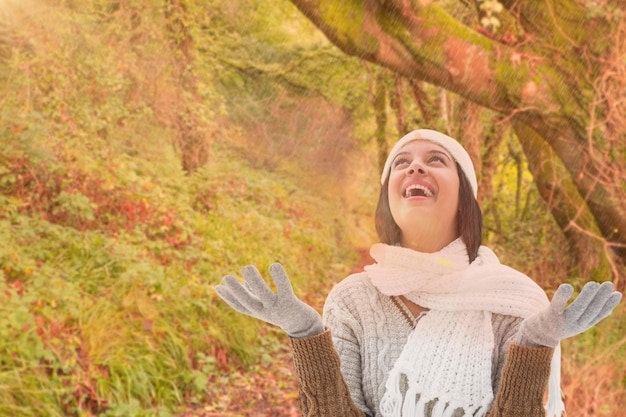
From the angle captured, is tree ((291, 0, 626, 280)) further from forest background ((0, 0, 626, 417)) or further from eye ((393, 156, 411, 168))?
eye ((393, 156, 411, 168))

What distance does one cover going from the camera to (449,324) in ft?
4.98

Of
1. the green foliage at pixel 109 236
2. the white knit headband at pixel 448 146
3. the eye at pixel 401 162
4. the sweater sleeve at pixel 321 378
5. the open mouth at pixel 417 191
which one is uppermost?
the white knit headband at pixel 448 146

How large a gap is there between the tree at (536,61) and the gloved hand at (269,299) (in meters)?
2.75

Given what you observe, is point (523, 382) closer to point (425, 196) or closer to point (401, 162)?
point (425, 196)

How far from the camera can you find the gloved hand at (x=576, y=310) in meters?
1.23

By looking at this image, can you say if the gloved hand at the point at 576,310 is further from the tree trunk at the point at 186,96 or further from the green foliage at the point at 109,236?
the tree trunk at the point at 186,96

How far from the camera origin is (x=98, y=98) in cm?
584

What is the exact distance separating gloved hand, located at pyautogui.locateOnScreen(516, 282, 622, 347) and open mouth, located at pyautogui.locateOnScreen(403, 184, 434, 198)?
403mm

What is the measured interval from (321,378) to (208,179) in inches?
231

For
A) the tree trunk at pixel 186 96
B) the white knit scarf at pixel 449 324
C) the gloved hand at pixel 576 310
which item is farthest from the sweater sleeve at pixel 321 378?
the tree trunk at pixel 186 96

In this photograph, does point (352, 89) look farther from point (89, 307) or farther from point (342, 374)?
point (342, 374)

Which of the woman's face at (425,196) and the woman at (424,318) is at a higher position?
the woman's face at (425,196)

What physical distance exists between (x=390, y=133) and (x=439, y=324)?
276 inches

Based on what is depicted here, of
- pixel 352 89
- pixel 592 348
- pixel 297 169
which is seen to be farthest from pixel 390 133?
pixel 592 348
